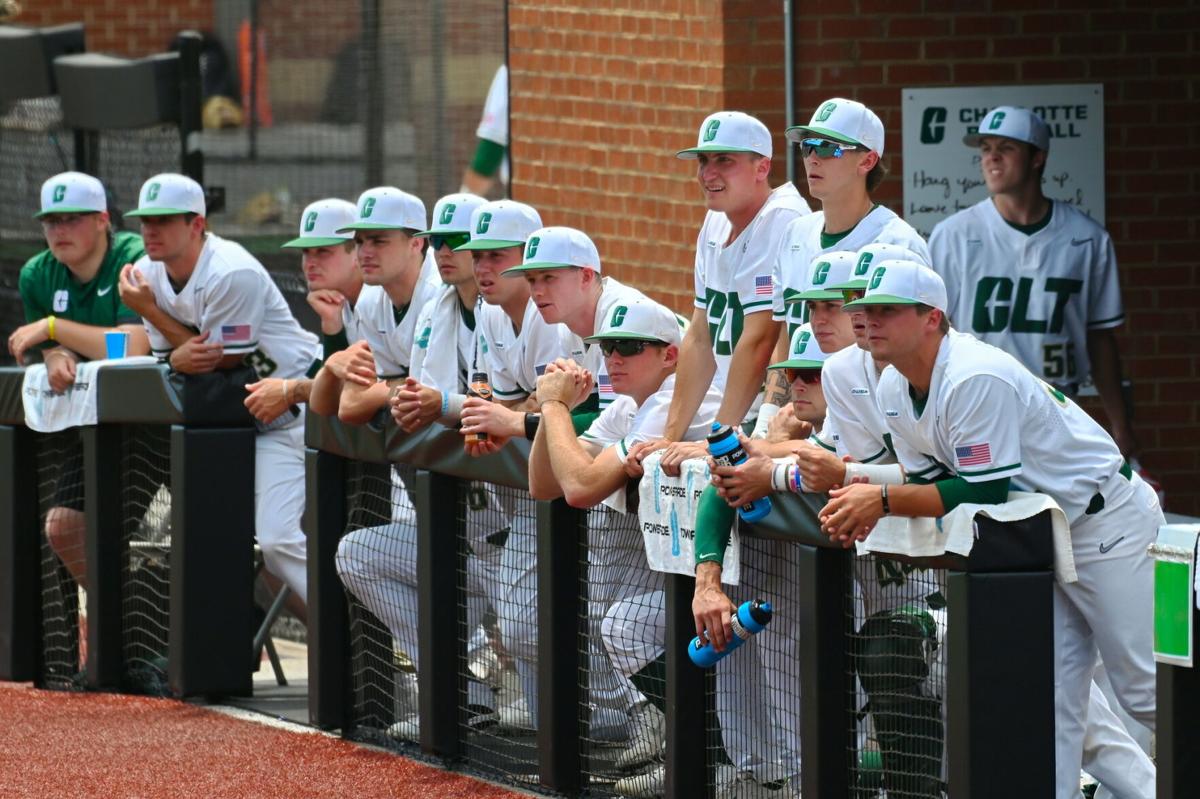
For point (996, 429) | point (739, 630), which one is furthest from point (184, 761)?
point (996, 429)

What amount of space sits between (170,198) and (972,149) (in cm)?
306

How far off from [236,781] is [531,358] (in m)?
1.54

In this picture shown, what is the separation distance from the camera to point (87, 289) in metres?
8.53

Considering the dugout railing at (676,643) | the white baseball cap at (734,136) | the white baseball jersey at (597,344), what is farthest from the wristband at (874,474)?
the white baseball cap at (734,136)

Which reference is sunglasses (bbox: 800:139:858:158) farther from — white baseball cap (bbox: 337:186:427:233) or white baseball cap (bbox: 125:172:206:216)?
white baseball cap (bbox: 125:172:206:216)

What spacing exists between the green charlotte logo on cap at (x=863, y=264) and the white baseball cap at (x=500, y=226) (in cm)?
160

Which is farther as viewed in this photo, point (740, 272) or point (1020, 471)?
point (740, 272)

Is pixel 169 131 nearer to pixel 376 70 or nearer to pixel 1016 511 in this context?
pixel 376 70

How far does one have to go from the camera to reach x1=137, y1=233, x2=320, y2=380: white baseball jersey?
786 centimetres

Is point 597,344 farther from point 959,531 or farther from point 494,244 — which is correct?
point 959,531

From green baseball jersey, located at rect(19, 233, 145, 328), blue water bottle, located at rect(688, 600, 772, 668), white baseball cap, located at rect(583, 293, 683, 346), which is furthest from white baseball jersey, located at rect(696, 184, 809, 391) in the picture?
green baseball jersey, located at rect(19, 233, 145, 328)

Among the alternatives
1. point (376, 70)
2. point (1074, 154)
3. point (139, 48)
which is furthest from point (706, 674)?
point (139, 48)

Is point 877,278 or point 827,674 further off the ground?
point 877,278

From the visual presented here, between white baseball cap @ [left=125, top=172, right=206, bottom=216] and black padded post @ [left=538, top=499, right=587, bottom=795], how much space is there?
98.0 inches
